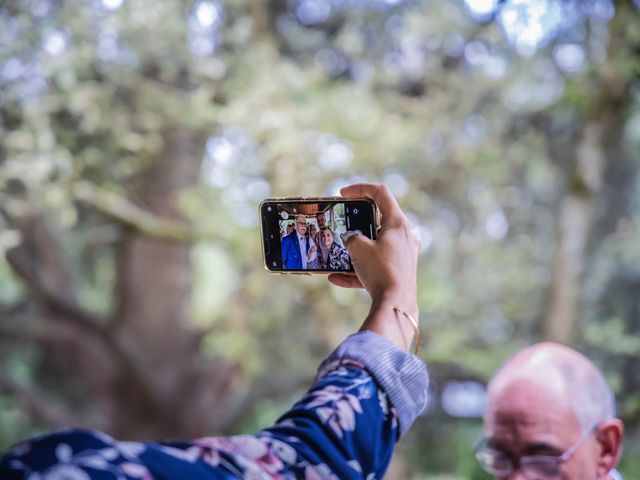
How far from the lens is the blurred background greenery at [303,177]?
110 inches

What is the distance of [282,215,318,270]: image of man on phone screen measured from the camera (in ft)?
2.42

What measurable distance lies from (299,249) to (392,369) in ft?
0.91

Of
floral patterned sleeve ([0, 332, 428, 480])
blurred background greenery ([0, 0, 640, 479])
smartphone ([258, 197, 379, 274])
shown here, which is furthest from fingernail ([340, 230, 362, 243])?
blurred background greenery ([0, 0, 640, 479])

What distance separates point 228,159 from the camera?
3.25 m

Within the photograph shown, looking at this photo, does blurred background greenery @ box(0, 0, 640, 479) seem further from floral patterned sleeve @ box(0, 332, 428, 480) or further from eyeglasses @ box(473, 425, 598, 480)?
floral patterned sleeve @ box(0, 332, 428, 480)

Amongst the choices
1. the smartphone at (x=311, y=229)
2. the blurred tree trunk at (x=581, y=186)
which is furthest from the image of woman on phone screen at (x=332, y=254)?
the blurred tree trunk at (x=581, y=186)

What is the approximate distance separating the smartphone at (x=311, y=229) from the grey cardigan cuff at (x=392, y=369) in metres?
0.18

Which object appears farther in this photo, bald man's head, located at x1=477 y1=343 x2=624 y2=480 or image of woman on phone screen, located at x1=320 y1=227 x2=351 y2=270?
bald man's head, located at x1=477 y1=343 x2=624 y2=480

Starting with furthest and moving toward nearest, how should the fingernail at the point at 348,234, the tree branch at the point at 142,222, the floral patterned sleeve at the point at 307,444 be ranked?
the tree branch at the point at 142,222
the fingernail at the point at 348,234
the floral patterned sleeve at the point at 307,444

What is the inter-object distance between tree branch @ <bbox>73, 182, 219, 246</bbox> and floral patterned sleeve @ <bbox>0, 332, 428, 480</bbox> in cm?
267

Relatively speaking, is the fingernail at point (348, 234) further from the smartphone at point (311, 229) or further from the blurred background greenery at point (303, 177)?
the blurred background greenery at point (303, 177)

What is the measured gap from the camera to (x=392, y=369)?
0.49 meters

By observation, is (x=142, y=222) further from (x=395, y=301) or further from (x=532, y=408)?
(x=395, y=301)

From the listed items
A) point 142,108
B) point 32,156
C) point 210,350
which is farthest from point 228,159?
point 210,350
